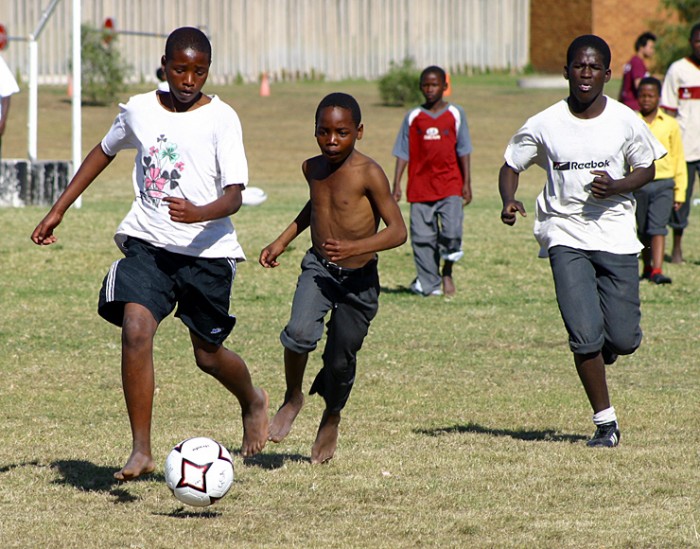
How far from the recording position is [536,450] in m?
6.36

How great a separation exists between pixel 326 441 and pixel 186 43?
76.8 inches

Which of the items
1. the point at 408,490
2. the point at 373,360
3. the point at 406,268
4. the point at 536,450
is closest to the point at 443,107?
the point at 406,268

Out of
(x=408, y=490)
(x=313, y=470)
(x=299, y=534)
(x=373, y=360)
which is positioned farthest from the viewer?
(x=373, y=360)

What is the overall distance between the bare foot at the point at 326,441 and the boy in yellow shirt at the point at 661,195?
754 centimetres

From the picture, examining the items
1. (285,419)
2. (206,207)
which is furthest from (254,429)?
(206,207)

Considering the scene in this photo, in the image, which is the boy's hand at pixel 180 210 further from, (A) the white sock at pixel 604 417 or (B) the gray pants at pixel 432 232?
(B) the gray pants at pixel 432 232

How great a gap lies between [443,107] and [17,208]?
7.01m

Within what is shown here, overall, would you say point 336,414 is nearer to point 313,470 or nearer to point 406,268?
point 313,470

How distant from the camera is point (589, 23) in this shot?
37938mm

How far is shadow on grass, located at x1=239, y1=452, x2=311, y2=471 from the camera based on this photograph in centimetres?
607

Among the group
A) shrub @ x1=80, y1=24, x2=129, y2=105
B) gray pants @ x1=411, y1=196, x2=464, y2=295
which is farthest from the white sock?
shrub @ x1=80, y1=24, x2=129, y2=105

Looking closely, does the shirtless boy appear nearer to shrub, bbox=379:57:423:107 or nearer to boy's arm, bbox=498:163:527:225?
boy's arm, bbox=498:163:527:225

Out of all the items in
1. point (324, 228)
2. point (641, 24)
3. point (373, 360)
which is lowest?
point (373, 360)

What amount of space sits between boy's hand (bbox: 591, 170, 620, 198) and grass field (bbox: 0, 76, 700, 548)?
49.8 inches
